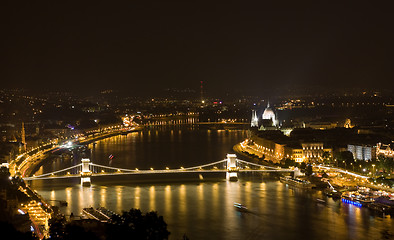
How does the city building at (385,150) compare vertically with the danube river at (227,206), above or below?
above

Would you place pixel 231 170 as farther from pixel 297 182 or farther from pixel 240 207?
pixel 240 207

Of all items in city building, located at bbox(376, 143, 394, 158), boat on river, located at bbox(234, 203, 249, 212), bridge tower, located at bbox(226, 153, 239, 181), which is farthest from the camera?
city building, located at bbox(376, 143, 394, 158)

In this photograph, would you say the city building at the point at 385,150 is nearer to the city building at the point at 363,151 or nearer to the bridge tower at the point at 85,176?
the city building at the point at 363,151

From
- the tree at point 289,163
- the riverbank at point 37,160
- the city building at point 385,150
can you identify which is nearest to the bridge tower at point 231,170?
the tree at point 289,163

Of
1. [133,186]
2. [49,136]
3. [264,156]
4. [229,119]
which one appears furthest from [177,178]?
[229,119]

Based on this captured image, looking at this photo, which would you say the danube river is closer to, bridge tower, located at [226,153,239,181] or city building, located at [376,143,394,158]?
bridge tower, located at [226,153,239,181]

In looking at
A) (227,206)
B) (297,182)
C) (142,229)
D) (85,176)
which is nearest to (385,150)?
(297,182)

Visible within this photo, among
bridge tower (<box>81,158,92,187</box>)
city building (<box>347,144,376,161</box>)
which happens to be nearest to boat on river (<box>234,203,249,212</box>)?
bridge tower (<box>81,158,92,187</box>)

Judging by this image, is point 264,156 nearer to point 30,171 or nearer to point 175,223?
point 30,171

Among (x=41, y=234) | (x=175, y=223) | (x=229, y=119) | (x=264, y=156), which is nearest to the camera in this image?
(x=41, y=234)

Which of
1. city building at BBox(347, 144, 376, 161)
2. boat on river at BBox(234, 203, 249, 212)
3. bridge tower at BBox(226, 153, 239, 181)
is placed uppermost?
city building at BBox(347, 144, 376, 161)

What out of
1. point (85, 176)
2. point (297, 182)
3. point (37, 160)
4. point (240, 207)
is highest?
point (37, 160)
